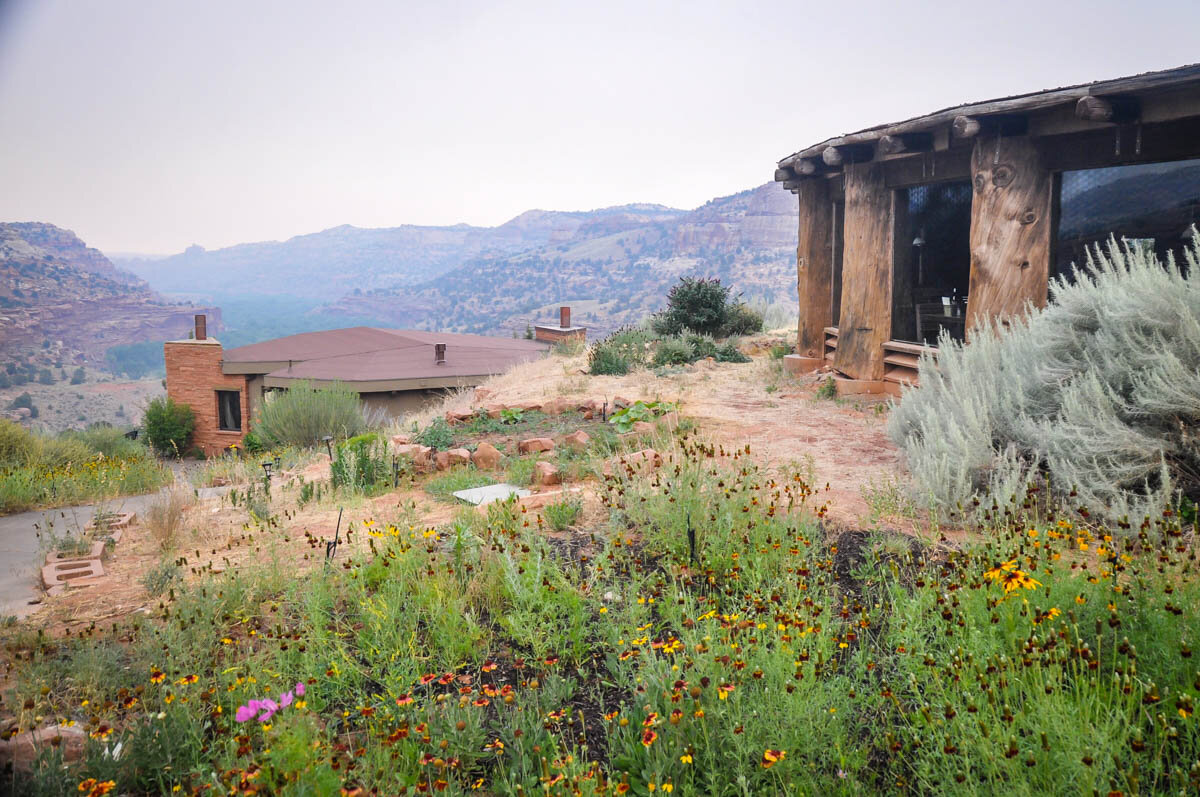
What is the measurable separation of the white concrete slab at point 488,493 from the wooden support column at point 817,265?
22.3 feet

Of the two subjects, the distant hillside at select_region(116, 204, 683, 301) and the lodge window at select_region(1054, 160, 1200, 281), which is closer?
the lodge window at select_region(1054, 160, 1200, 281)

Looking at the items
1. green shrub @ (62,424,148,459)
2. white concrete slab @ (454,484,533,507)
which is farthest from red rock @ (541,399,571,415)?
green shrub @ (62,424,148,459)

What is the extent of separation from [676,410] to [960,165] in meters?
4.18

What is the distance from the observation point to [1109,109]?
235 inches

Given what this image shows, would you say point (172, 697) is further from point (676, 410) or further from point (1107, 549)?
point (676, 410)

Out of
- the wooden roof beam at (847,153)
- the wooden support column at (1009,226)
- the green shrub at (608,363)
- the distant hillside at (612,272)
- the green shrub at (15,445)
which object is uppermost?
the distant hillside at (612,272)

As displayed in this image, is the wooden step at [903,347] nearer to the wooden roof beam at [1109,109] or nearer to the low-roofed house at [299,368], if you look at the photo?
the wooden roof beam at [1109,109]

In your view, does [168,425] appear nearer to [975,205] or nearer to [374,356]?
[374,356]

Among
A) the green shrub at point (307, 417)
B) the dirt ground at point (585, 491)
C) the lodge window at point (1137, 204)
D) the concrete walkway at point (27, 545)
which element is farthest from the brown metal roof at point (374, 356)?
the lodge window at point (1137, 204)

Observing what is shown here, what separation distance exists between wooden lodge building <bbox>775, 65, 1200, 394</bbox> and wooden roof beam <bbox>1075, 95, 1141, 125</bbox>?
0.01 m

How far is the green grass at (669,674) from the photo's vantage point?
6.76 ft

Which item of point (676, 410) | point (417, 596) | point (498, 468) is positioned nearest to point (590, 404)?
point (676, 410)

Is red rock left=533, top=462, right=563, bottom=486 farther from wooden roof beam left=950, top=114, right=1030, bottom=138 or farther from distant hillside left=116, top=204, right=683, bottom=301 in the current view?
distant hillside left=116, top=204, right=683, bottom=301

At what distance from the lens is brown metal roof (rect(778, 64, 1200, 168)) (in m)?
5.58
